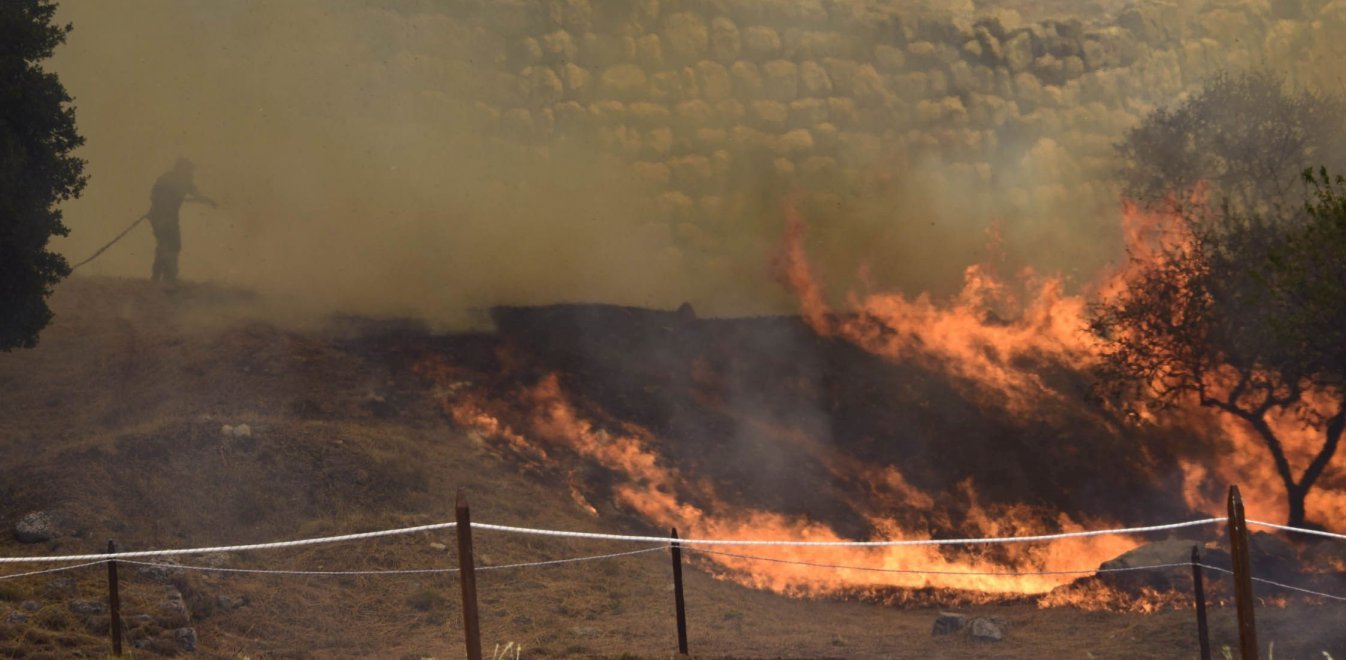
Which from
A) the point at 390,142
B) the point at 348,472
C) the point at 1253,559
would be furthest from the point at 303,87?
the point at 1253,559

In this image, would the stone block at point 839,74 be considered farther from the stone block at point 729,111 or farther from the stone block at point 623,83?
the stone block at point 623,83

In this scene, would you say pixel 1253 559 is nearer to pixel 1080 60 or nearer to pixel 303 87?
pixel 1080 60

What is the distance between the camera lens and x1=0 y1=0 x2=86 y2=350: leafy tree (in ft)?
50.9

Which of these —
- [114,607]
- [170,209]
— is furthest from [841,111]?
[114,607]

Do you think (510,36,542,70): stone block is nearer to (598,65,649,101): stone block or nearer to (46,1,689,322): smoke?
(46,1,689,322): smoke

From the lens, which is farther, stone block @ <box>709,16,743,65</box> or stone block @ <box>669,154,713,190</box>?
stone block @ <box>709,16,743,65</box>

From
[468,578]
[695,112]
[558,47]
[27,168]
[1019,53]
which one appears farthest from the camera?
[1019,53]

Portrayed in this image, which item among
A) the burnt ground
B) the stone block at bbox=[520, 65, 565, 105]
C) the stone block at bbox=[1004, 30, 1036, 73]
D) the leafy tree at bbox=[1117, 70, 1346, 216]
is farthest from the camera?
the stone block at bbox=[1004, 30, 1036, 73]

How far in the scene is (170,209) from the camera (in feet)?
65.6

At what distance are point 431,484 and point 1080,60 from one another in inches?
564

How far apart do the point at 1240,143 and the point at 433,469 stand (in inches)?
572

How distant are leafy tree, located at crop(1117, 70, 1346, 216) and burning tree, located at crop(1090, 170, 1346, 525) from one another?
3.06ft

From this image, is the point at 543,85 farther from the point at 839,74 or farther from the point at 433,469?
the point at 433,469

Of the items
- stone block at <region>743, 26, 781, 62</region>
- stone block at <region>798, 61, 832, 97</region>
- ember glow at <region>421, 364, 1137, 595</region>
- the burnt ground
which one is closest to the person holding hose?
the burnt ground
